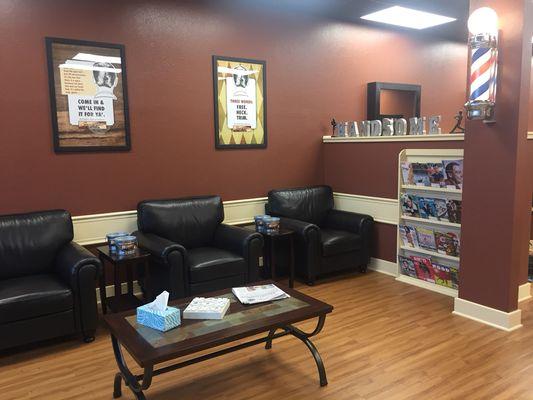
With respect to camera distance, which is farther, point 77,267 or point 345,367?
point 77,267

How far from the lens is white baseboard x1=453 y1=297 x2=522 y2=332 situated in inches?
123

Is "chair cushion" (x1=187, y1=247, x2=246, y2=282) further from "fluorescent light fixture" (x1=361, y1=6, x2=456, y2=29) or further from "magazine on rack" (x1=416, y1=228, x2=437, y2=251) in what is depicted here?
"fluorescent light fixture" (x1=361, y1=6, x2=456, y2=29)

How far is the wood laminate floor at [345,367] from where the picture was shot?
2443 millimetres

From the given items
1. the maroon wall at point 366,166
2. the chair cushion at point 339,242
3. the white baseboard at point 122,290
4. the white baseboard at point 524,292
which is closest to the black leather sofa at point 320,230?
the chair cushion at point 339,242

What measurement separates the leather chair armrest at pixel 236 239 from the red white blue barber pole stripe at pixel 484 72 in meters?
1.93

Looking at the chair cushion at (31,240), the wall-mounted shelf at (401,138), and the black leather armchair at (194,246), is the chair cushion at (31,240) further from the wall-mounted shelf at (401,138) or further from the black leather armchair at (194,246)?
the wall-mounted shelf at (401,138)

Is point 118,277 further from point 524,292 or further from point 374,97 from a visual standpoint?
point 374,97

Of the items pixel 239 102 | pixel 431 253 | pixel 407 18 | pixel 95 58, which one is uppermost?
pixel 407 18

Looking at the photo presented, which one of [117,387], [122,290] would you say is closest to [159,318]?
[117,387]

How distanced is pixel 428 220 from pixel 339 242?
815 mm

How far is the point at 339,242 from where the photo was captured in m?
4.21

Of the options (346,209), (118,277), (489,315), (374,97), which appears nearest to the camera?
(489,315)

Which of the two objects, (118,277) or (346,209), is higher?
(346,209)

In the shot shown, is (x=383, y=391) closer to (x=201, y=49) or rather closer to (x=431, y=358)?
(x=431, y=358)
